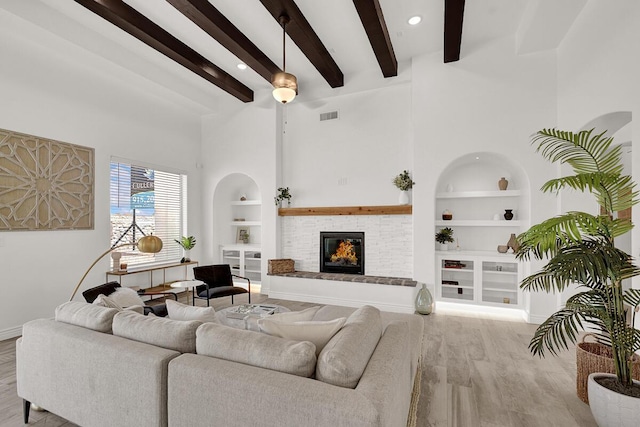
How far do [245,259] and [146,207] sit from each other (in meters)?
2.15

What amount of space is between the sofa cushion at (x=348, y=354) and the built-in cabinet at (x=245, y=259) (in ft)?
16.0

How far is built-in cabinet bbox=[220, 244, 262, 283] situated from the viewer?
259 inches

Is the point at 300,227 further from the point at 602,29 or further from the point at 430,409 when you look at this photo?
the point at 602,29

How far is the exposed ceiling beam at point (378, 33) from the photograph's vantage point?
3.44 m

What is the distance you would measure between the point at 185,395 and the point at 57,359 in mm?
1087

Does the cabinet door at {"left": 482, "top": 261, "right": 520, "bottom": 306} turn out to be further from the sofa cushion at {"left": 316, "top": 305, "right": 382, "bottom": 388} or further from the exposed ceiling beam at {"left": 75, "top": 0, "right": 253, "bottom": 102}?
the exposed ceiling beam at {"left": 75, "top": 0, "right": 253, "bottom": 102}

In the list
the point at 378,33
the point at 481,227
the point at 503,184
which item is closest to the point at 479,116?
the point at 503,184

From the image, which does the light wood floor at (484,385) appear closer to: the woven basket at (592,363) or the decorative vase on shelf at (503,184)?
the woven basket at (592,363)

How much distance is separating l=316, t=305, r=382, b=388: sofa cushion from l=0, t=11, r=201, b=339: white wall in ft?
14.2

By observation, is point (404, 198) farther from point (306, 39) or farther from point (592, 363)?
Result: point (592, 363)

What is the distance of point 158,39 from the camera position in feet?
13.5

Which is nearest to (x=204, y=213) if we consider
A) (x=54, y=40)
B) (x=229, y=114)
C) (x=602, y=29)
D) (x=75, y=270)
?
(x=229, y=114)

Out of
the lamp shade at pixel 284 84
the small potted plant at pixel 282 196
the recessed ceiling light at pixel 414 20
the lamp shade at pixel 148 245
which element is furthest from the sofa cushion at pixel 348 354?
the small potted plant at pixel 282 196

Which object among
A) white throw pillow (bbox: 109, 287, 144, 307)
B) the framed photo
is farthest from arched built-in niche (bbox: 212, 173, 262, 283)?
white throw pillow (bbox: 109, 287, 144, 307)
